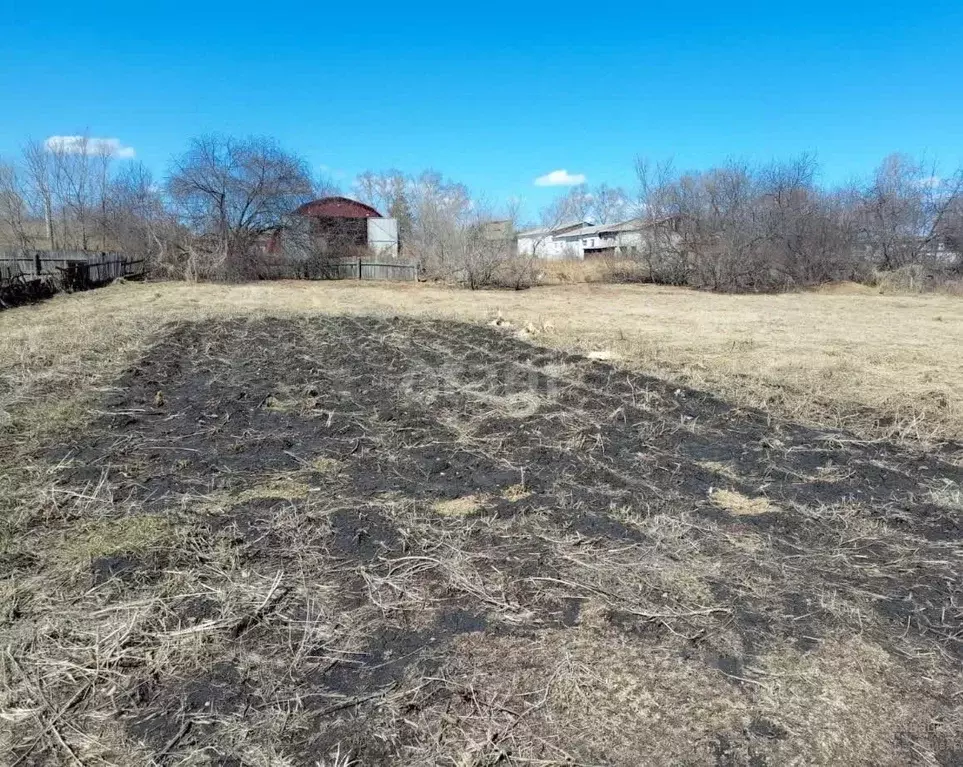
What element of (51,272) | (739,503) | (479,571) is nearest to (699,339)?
(739,503)

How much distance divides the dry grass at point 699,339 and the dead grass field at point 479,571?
0.12m

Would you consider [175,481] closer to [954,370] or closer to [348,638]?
[348,638]

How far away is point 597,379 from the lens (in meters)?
7.44

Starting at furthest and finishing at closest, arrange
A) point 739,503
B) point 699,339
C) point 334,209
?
1. point 334,209
2. point 699,339
3. point 739,503

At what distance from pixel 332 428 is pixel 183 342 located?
578 cm

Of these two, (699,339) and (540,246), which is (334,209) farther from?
(699,339)

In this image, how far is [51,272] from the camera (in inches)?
694

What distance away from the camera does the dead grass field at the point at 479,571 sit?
83.1 inches

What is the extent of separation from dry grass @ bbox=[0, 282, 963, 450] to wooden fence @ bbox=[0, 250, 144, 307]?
2.29 ft

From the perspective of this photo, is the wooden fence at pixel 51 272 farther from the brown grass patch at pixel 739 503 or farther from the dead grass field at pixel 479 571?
the brown grass patch at pixel 739 503

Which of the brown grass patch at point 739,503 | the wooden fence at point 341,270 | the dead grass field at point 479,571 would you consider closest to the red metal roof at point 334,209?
the wooden fence at point 341,270

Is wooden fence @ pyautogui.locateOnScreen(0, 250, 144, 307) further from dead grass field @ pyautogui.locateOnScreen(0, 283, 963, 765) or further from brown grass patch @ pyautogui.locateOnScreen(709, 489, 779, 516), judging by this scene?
brown grass patch @ pyautogui.locateOnScreen(709, 489, 779, 516)

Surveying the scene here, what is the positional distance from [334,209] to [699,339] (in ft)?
93.5

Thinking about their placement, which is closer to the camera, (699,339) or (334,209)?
(699,339)
